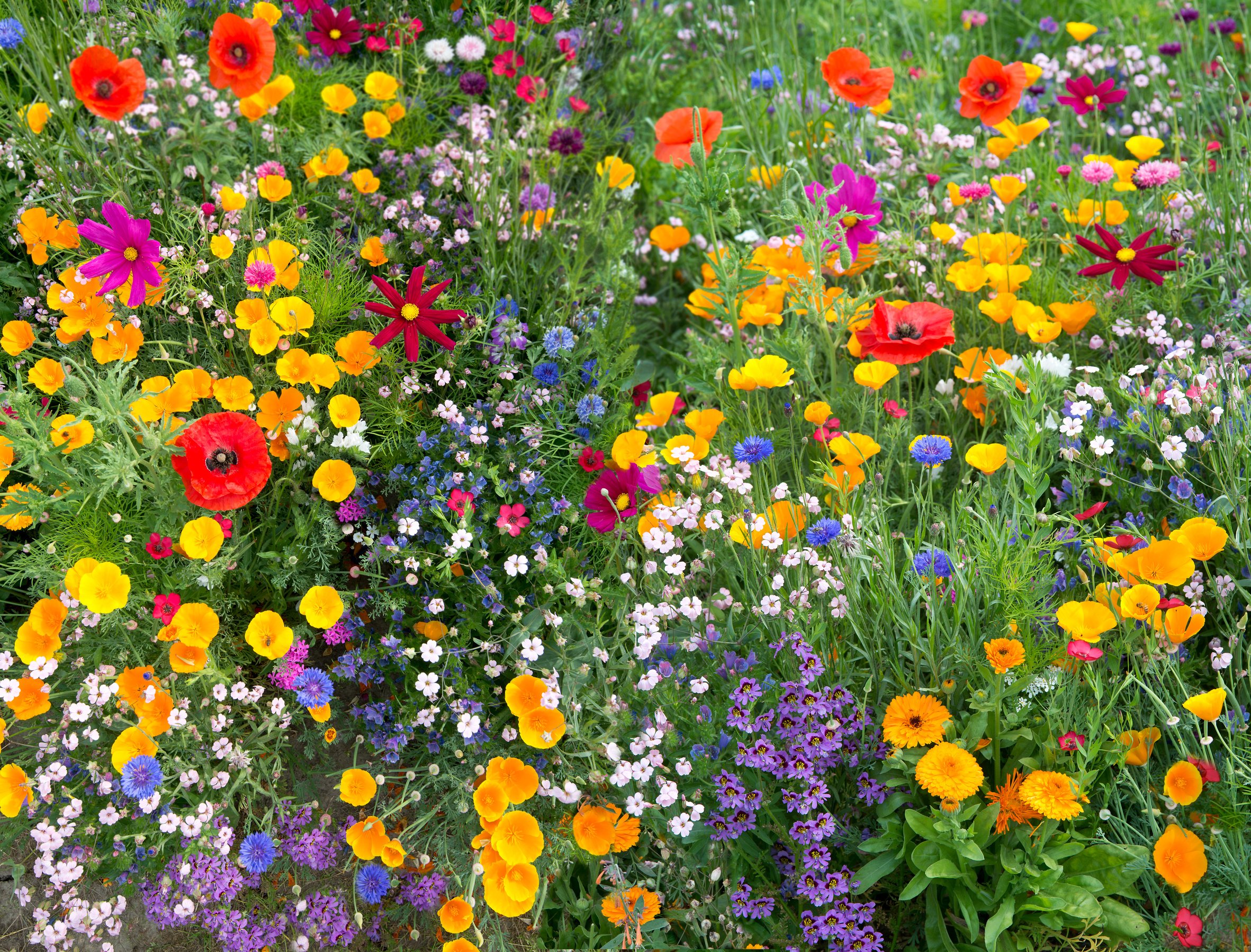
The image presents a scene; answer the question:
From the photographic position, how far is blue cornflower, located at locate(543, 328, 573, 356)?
2.33 meters

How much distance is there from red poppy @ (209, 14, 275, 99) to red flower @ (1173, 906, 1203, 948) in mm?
2486

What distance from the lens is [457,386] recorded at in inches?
93.3

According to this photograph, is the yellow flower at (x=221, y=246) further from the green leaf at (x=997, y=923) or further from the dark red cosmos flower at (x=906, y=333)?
the green leaf at (x=997, y=923)

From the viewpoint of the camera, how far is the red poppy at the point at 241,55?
2.28 metres

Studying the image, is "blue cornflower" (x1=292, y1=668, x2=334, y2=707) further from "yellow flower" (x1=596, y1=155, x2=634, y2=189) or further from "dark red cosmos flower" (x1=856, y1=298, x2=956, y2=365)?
"yellow flower" (x1=596, y1=155, x2=634, y2=189)

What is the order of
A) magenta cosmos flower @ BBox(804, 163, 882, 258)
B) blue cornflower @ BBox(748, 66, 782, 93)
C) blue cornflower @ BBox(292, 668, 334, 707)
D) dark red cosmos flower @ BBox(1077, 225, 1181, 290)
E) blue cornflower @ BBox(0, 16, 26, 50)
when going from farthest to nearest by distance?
blue cornflower @ BBox(748, 66, 782, 93)
blue cornflower @ BBox(0, 16, 26, 50)
magenta cosmos flower @ BBox(804, 163, 882, 258)
dark red cosmos flower @ BBox(1077, 225, 1181, 290)
blue cornflower @ BBox(292, 668, 334, 707)

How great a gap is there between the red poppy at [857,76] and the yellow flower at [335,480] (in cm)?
155

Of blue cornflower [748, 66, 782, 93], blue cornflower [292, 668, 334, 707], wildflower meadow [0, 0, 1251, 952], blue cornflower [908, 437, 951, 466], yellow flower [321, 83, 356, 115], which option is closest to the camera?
wildflower meadow [0, 0, 1251, 952]

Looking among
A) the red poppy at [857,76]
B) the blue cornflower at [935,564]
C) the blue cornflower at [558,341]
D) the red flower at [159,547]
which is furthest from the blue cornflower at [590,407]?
the red poppy at [857,76]

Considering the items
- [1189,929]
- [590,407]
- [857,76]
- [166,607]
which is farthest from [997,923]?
[857,76]

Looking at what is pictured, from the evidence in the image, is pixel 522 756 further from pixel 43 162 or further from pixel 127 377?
pixel 43 162

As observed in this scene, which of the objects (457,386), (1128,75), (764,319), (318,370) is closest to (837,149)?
(764,319)

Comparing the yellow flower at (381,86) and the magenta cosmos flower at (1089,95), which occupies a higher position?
the yellow flower at (381,86)

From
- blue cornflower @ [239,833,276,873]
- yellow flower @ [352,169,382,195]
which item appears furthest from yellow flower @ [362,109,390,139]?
blue cornflower @ [239,833,276,873]
